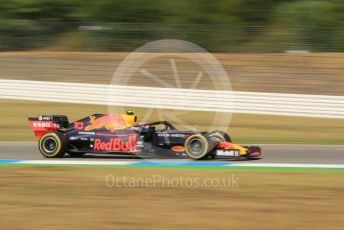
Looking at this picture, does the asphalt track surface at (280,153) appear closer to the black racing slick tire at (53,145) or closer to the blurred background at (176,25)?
the black racing slick tire at (53,145)

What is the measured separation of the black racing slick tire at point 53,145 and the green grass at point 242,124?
3697mm

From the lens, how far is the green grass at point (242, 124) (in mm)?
15898

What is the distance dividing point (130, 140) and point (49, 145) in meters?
1.50

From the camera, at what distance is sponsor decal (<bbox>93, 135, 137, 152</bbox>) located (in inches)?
459

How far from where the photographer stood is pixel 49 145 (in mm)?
12102

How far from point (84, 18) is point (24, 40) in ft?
13.3

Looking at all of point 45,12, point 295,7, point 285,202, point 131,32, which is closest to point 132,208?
point 285,202

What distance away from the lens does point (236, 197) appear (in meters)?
8.53

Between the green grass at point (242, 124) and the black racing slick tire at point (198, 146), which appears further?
the green grass at point (242, 124)

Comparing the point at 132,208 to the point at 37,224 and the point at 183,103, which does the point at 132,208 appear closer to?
the point at 37,224

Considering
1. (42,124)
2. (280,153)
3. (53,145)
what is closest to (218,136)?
(280,153)

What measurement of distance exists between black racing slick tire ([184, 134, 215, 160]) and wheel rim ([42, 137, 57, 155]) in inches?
91.5

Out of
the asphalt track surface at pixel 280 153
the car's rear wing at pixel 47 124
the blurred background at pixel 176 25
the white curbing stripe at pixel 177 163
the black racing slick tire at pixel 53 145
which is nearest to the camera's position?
the white curbing stripe at pixel 177 163

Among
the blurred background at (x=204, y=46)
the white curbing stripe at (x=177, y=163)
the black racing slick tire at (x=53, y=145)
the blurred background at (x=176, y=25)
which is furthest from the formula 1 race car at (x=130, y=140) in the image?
the blurred background at (x=176, y=25)
